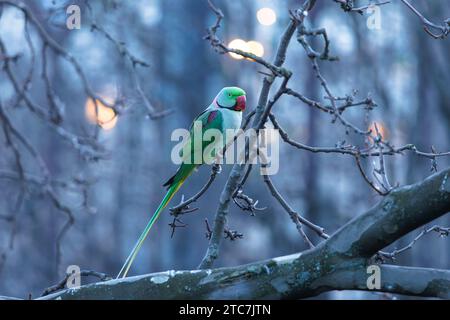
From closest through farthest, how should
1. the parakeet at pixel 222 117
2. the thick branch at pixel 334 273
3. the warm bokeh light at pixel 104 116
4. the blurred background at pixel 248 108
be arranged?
the thick branch at pixel 334 273 → the parakeet at pixel 222 117 → the warm bokeh light at pixel 104 116 → the blurred background at pixel 248 108

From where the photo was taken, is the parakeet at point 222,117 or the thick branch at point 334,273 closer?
the thick branch at point 334,273

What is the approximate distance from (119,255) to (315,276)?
14.7m

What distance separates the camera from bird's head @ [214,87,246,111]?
4656mm

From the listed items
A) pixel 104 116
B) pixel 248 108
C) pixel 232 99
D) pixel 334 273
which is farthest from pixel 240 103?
pixel 248 108

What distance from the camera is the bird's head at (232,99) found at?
4.66 metres

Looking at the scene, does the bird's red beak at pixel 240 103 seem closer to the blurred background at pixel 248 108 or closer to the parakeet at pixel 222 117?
the parakeet at pixel 222 117

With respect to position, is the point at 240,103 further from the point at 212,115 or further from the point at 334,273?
the point at 334,273

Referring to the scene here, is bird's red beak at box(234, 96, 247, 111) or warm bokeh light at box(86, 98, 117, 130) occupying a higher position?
warm bokeh light at box(86, 98, 117, 130)

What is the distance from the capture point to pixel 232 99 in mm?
4688

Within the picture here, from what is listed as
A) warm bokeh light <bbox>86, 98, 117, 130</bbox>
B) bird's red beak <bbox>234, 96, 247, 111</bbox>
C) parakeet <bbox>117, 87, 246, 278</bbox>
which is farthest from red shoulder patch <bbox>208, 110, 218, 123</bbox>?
warm bokeh light <bbox>86, 98, 117, 130</bbox>

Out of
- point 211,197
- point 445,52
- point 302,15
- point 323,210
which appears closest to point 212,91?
point 211,197

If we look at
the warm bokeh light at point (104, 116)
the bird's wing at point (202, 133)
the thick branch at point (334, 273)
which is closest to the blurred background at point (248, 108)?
the warm bokeh light at point (104, 116)

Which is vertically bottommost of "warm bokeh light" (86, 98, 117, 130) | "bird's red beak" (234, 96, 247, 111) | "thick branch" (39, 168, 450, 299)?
"thick branch" (39, 168, 450, 299)

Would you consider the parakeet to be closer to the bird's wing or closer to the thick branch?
the bird's wing
